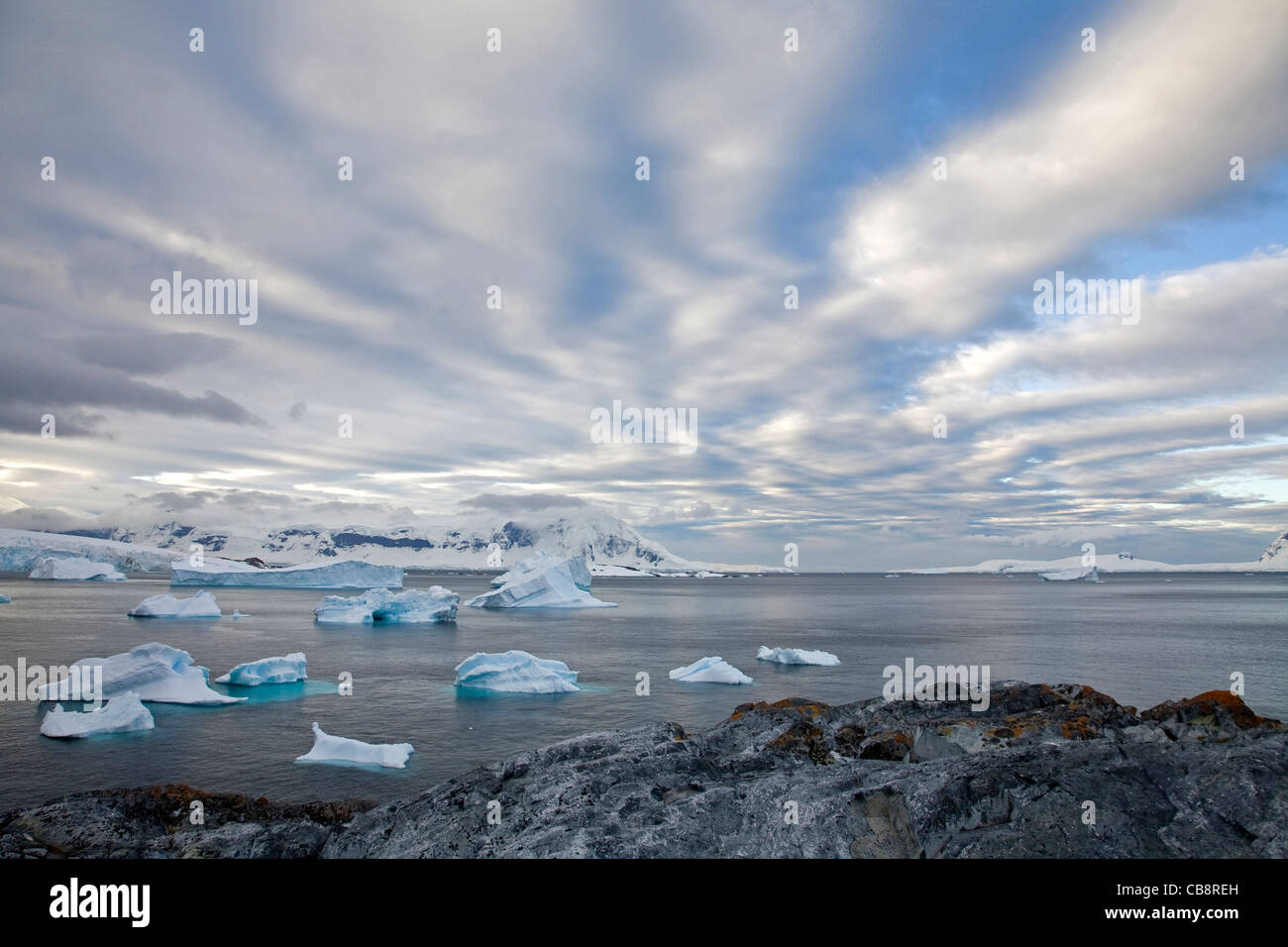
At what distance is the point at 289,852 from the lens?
8.56 metres

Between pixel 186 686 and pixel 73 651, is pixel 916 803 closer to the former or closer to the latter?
pixel 186 686

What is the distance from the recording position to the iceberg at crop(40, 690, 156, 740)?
17.8 m

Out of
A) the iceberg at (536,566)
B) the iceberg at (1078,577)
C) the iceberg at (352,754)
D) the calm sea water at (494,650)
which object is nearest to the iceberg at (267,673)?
the calm sea water at (494,650)

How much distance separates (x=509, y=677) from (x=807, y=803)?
1958 cm

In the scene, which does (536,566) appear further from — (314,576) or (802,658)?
(802,658)

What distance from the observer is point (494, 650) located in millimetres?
39875

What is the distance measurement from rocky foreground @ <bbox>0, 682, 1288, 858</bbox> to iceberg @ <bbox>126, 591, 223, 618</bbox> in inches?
1996

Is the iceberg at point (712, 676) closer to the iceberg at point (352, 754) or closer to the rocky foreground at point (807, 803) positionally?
the iceberg at point (352, 754)

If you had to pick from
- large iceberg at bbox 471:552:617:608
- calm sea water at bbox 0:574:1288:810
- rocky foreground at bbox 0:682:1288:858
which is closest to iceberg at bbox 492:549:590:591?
large iceberg at bbox 471:552:617:608

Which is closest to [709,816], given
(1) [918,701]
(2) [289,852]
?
(2) [289,852]

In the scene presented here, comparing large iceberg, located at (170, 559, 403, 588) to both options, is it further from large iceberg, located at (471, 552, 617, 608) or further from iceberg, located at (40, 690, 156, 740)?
iceberg, located at (40, 690, 156, 740)

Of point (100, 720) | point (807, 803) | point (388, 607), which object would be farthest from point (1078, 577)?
point (100, 720)

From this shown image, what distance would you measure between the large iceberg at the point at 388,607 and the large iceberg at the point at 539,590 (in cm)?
1356

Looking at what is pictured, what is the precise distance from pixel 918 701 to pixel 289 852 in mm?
11447
